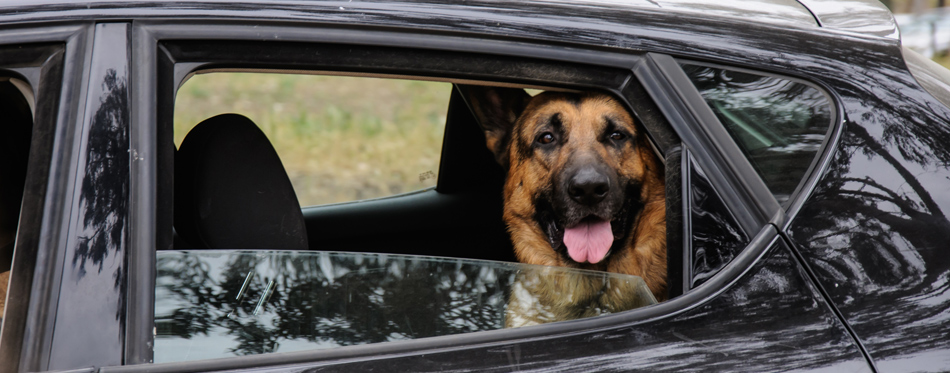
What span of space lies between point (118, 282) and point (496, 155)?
189 centimetres

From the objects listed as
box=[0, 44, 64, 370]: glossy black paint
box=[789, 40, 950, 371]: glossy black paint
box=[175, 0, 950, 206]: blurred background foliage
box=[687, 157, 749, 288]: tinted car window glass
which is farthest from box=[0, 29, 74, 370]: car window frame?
box=[175, 0, 950, 206]: blurred background foliage

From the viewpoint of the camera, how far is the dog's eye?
2.65 meters

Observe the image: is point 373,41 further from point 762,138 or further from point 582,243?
point 582,243

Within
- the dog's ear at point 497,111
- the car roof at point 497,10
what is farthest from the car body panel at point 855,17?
the dog's ear at point 497,111

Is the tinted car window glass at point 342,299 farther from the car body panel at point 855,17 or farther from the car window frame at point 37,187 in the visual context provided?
the car body panel at point 855,17

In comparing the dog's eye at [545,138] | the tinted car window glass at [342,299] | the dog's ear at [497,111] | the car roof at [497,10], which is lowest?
the tinted car window glass at [342,299]

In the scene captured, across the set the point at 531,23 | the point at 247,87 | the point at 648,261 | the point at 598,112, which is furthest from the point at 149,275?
the point at 247,87

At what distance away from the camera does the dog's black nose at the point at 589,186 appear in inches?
96.0

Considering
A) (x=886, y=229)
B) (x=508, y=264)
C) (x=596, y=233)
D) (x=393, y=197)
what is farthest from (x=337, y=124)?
(x=886, y=229)

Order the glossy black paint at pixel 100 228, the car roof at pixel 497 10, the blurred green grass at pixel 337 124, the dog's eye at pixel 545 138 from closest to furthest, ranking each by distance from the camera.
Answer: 1. the glossy black paint at pixel 100 228
2. the car roof at pixel 497 10
3. the dog's eye at pixel 545 138
4. the blurred green grass at pixel 337 124

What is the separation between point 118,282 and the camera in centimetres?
117

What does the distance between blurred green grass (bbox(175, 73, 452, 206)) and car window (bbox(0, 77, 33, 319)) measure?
3.25 meters

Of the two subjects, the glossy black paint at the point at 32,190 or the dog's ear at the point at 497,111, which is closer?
the glossy black paint at the point at 32,190

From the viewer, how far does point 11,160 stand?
6.16ft
